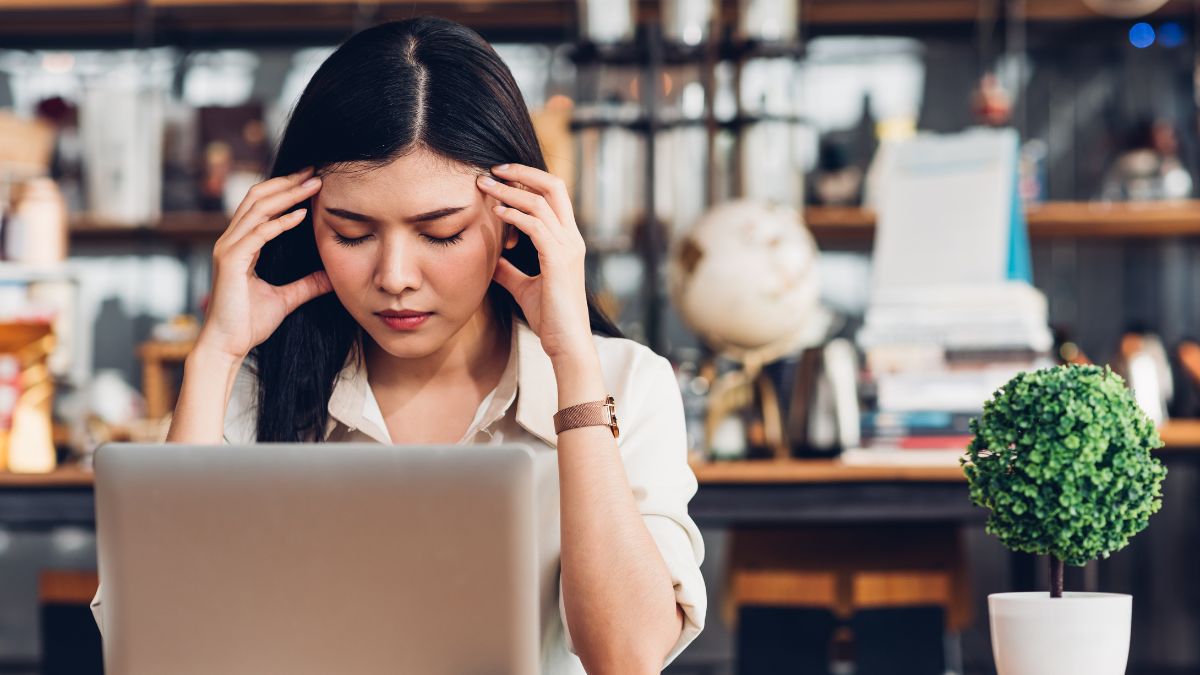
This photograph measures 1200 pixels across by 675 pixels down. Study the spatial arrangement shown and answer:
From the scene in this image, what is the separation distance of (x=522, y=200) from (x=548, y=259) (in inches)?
2.4

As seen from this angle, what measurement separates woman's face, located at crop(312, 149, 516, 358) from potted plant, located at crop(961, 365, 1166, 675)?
0.49 metres

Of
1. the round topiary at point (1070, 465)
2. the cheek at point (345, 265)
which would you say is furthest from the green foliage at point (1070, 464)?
the cheek at point (345, 265)

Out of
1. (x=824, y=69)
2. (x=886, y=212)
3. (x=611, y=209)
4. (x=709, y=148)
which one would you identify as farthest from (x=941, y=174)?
(x=824, y=69)

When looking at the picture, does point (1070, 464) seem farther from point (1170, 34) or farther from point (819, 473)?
point (1170, 34)

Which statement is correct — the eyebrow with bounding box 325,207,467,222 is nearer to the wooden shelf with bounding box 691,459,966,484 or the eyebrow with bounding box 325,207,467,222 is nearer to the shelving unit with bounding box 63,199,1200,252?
the wooden shelf with bounding box 691,459,966,484

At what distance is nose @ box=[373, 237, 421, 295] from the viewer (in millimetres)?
1166

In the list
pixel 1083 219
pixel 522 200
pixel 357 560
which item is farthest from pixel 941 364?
pixel 357 560

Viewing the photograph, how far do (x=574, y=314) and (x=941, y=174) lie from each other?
150cm

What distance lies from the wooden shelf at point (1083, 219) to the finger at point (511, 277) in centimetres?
184

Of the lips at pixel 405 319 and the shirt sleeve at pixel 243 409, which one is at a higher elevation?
the lips at pixel 405 319

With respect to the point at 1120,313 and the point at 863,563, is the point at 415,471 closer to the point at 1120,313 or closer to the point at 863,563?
the point at 863,563

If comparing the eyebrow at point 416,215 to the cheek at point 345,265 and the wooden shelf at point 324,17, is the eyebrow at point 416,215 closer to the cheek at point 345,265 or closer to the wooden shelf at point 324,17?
the cheek at point 345,265

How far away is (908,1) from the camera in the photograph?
125 inches

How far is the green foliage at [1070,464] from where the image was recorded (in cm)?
94
